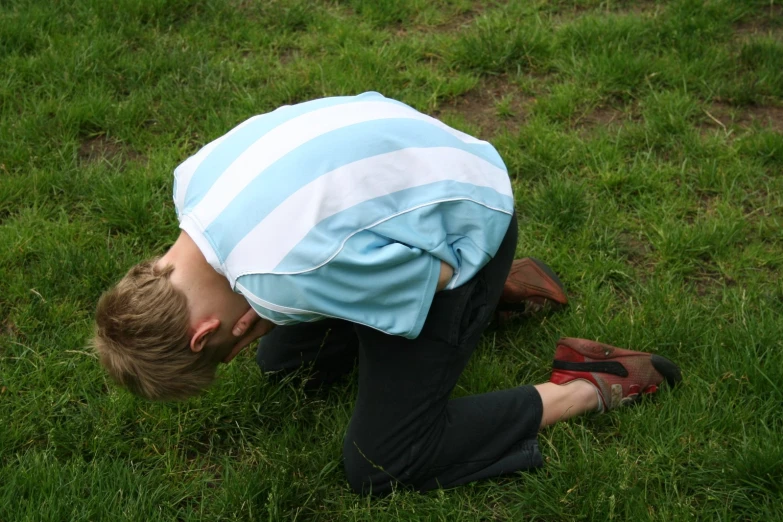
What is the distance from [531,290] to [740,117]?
1.51 m

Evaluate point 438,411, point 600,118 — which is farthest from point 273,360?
point 600,118

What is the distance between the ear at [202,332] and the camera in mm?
2270

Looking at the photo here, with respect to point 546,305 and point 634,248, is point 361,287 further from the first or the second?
point 634,248

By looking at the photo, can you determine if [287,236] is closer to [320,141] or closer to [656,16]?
[320,141]

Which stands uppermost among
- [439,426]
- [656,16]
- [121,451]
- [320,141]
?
[320,141]

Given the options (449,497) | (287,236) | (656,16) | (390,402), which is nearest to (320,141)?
(287,236)

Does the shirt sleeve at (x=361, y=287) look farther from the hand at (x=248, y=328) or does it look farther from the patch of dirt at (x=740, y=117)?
the patch of dirt at (x=740, y=117)

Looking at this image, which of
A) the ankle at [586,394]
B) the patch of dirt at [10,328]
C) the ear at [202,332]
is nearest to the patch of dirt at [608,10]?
the ankle at [586,394]

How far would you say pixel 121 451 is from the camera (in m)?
2.66

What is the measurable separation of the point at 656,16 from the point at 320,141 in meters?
2.65

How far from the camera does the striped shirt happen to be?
2037 millimetres

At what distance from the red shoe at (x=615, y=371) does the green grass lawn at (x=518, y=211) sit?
60 mm

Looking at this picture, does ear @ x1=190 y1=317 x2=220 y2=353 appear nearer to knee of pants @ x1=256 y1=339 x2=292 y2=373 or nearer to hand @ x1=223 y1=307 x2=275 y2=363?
hand @ x1=223 y1=307 x2=275 y2=363

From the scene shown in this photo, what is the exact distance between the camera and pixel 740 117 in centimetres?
377
